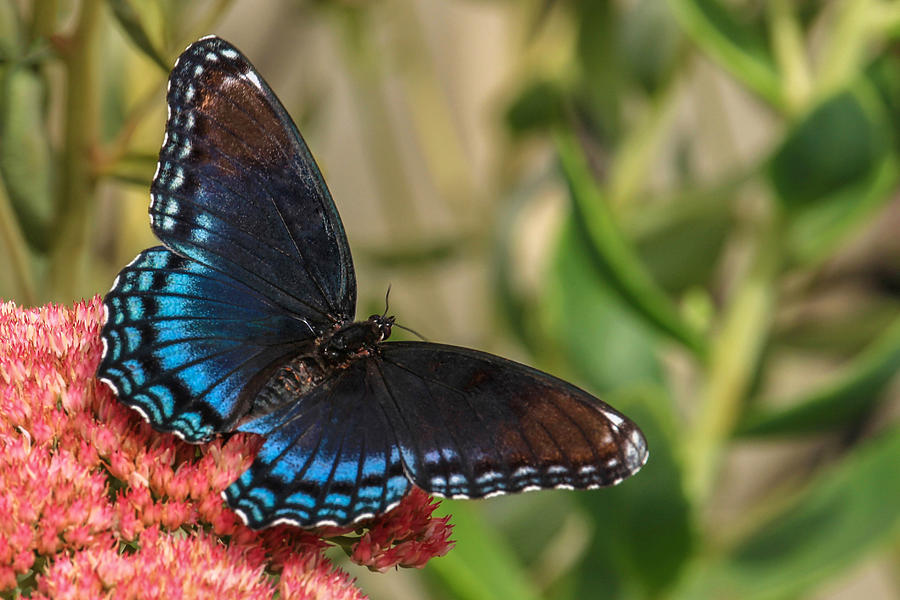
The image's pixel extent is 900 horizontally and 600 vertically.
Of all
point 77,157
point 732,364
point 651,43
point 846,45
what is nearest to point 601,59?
point 651,43

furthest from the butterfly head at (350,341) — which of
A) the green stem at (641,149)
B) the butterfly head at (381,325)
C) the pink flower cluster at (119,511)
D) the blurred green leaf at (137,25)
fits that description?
the green stem at (641,149)

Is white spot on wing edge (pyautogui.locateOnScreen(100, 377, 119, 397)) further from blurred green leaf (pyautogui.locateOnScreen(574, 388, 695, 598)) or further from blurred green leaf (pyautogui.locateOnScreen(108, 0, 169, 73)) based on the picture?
blurred green leaf (pyautogui.locateOnScreen(574, 388, 695, 598))

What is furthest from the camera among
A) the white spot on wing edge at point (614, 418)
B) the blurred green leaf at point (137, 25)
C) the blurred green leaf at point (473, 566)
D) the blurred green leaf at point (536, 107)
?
the blurred green leaf at point (536, 107)

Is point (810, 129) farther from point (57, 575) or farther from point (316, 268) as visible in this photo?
point (57, 575)

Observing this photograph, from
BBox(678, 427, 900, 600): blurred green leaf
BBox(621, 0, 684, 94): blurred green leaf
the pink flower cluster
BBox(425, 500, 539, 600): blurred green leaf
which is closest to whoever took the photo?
the pink flower cluster

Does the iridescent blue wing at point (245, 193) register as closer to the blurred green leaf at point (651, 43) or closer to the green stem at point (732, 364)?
the green stem at point (732, 364)

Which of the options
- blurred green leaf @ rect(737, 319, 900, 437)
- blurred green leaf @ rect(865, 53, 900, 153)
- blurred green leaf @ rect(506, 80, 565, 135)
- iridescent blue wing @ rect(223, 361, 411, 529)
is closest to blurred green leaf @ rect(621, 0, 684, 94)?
blurred green leaf @ rect(506, 80, 565, 135)
